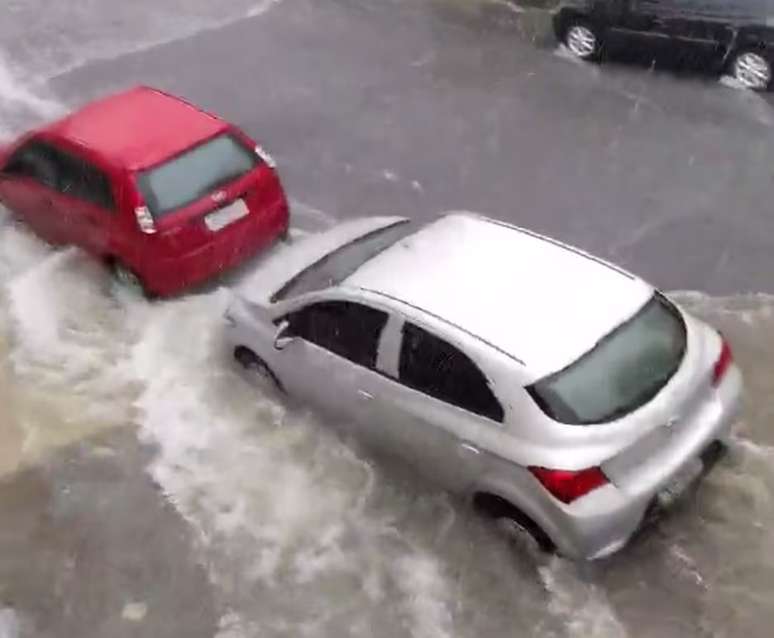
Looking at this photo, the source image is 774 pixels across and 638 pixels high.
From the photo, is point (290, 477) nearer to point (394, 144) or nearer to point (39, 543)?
point (39, 543)

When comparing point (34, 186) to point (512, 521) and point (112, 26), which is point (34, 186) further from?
point (112, 26)

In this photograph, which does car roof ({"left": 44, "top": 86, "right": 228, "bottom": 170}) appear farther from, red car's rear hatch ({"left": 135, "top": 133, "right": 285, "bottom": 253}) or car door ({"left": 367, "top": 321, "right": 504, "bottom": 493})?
car door ({"left": 367, "top": 321, "right": 504, "bottom": 493})

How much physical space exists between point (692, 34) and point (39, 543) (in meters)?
9.63

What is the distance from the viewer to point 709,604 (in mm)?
6512

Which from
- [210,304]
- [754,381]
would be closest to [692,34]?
[754,381]

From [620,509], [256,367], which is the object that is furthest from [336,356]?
[620,509]

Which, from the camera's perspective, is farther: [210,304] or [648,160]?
[648,160]

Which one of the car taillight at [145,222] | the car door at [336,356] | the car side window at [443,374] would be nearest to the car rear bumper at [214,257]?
the car taillight at [145,222]

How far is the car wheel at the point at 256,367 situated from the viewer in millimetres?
7945

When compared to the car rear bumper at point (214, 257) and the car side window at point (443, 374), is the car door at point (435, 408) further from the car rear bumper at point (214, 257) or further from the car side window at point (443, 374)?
the car rear bumper at point (214, 257)

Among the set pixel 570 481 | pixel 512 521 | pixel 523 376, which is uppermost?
pixel 523 376

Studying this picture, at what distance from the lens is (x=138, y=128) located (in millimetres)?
9422

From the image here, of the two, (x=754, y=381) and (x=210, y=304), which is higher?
(x=754, y=381)

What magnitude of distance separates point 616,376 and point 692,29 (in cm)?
806
